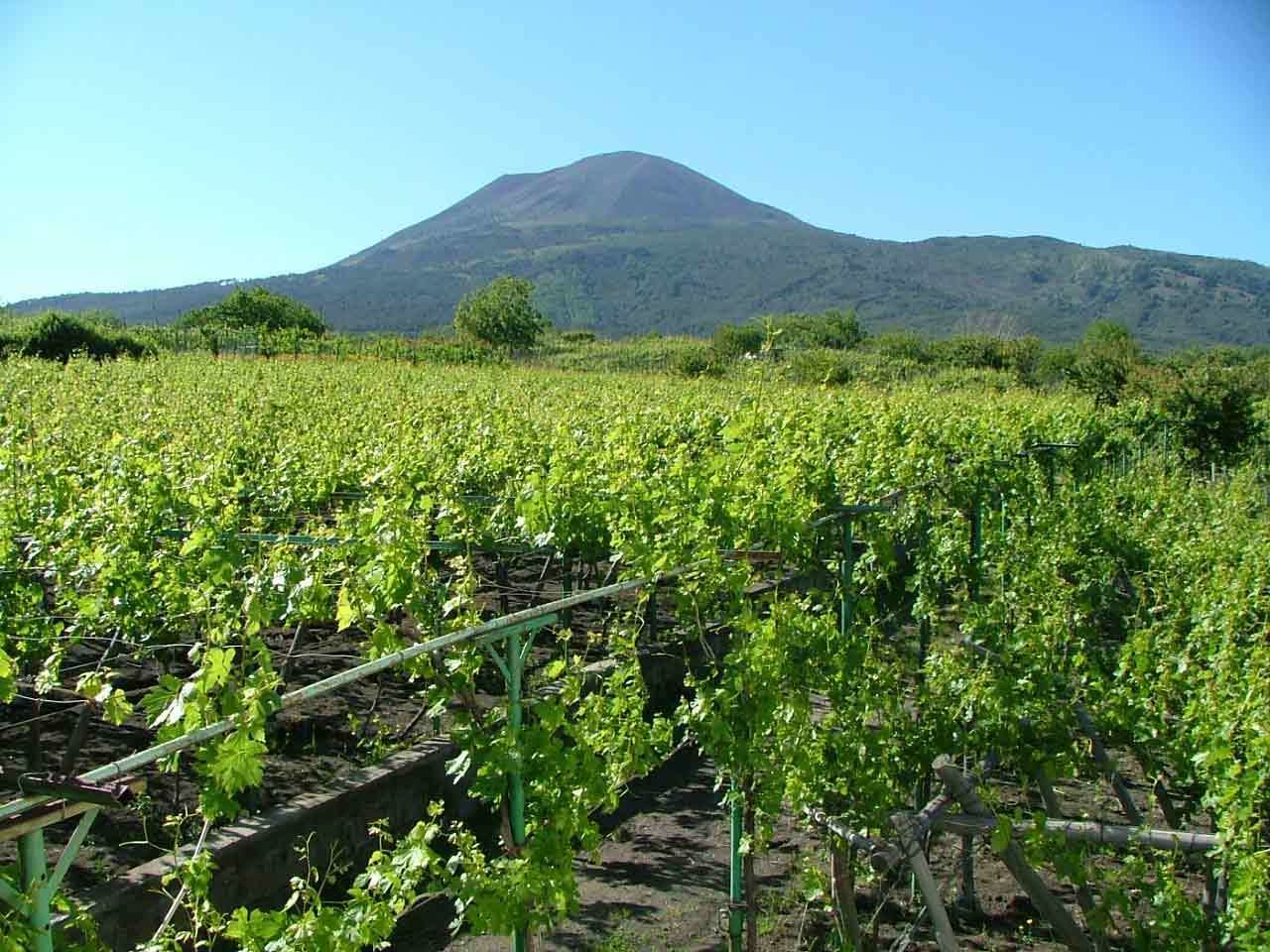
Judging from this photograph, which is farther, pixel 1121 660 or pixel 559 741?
pixel 1121 660

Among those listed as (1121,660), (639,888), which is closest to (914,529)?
(1121,660)

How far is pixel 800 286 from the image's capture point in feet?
516

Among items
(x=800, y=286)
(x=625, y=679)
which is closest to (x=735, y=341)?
(x=625, y=679)

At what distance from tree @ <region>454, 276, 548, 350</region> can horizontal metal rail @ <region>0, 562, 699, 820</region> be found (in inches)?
2174

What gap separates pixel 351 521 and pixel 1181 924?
3.31 metres

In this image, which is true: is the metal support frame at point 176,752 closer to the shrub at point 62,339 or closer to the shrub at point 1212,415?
the shrub at point 1212,415

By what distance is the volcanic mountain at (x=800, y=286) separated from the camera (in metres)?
135

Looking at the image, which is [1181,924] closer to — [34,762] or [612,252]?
[34,762]

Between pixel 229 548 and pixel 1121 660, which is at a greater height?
pixel 229 548

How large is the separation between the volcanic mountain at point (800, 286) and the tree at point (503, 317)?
78.8m

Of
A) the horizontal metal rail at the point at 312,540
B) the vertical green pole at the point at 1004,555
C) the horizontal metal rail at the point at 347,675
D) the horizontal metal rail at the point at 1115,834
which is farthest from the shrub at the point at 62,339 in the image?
the horizontal metal rail at the point at 1115,834

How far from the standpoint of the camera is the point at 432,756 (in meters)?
5.03

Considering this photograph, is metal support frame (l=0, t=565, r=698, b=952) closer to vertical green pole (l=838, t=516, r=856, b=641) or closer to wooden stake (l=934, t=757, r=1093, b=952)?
wooden stake (l=934, t=757, r=1093, b=952)

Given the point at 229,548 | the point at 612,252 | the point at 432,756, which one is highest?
the point at 612,252
